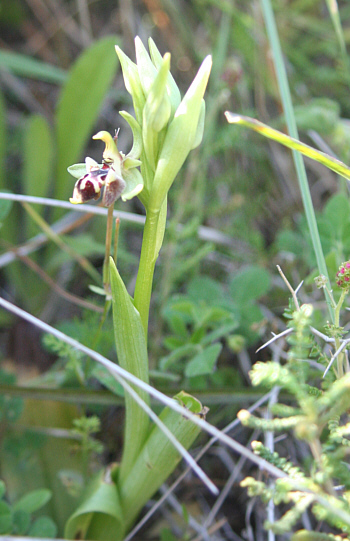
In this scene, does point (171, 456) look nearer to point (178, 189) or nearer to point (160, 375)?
point (160, 375)

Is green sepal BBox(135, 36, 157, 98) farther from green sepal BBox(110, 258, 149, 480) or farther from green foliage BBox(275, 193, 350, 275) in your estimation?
green foliage BBox(275, 193, 350, 275)

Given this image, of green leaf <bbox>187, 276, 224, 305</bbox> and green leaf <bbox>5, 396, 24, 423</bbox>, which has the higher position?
green leaf <bbox>187, 276, 224, 305</bbox>

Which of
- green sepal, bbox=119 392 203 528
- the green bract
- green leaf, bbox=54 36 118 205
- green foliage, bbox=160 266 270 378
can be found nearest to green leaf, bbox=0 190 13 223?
the green bract

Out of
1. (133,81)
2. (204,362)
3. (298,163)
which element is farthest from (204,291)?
(133,81)

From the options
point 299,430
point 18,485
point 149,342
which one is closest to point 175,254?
point 149,342

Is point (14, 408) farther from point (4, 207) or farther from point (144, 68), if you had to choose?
point (144, 68)

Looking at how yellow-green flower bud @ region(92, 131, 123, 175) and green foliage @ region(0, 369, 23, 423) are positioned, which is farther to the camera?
green foliage @ region(0, 369, 23, 423)

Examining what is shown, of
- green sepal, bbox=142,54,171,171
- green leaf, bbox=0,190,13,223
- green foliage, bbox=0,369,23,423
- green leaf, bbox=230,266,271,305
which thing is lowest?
green foliage, bbox=0,369,23,423

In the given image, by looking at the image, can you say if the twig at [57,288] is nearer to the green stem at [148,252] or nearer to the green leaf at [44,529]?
the green stem at [148,252]

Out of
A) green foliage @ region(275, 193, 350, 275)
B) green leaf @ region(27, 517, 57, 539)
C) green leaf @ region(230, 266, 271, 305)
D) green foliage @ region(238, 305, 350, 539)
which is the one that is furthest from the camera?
green leaf @ region(230, 266, 271, 305)
